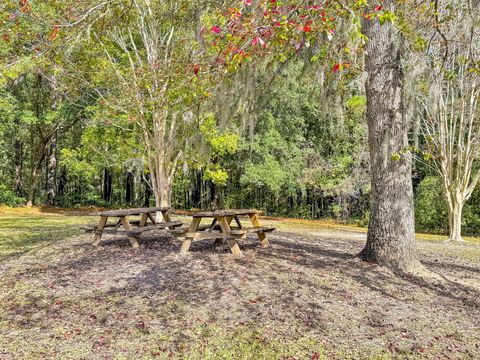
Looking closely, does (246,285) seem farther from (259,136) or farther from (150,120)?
(259,136)

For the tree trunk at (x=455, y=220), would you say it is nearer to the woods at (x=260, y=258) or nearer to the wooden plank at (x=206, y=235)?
the woods at (x=260, y=258)

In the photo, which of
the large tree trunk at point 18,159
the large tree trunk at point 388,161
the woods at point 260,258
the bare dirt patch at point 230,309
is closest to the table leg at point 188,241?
the woods at point 260,258

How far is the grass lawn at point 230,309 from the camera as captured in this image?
141 inches

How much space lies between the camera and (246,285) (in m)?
5.12

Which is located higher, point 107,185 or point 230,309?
point 107,185

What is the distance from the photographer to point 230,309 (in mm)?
4387

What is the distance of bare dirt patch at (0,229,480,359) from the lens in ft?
11.8

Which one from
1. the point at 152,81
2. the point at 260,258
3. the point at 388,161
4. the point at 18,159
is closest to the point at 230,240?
the point at 260,258

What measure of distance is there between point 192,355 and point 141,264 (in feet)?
9.84

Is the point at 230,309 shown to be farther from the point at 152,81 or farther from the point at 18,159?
the point at 18,159

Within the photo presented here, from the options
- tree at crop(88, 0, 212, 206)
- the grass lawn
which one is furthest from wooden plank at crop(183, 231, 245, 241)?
tree at crop(88, 0, 212, 206)

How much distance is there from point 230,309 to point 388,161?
3.32 meters

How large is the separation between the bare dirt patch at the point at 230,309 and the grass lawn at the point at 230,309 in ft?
0.05

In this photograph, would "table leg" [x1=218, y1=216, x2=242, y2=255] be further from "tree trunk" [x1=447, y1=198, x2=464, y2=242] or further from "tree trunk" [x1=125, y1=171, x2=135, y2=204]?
"tree trunk" [x1=125, y1=171, x2=135, y2=204]
